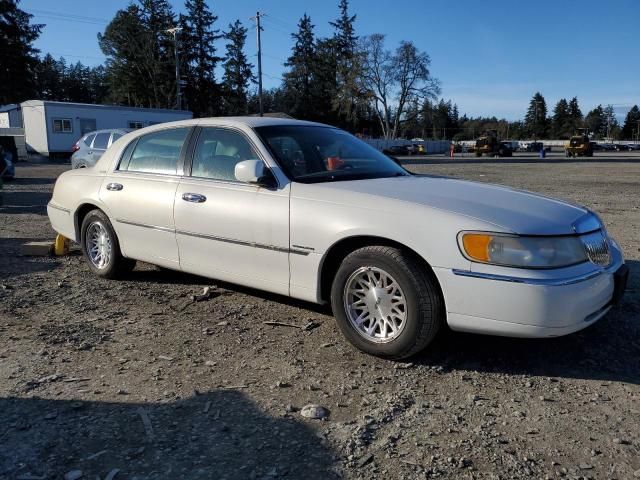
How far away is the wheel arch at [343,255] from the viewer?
3.56m

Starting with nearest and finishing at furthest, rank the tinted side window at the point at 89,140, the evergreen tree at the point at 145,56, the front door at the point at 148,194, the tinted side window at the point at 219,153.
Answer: the tinted side window at the point at 219,153 < the front door at the point at 148,194 < the tinted side window at the point at 89,140 < the evergreen tree at the point at 145,56

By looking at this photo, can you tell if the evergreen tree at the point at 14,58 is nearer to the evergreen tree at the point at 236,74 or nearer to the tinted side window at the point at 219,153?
the evergreen tree at the point at 236,74

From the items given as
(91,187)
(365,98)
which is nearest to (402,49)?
(365,98)

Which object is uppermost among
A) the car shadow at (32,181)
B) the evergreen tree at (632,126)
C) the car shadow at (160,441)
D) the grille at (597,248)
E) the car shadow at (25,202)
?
the evergreen tree at (632,126)

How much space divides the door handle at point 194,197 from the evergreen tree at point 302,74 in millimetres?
78799

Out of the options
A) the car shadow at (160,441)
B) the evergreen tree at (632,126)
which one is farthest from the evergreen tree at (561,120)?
the car shadow at (160,441)

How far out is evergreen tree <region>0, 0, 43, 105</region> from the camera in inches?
1863

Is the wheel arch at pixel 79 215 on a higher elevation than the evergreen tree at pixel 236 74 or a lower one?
lower

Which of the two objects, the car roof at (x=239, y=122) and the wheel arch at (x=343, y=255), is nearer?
the wheel arch at (x=343, y=255)

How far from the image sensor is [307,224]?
12.9 feet

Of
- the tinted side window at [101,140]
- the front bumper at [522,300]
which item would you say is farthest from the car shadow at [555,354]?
the tinted side window at [101,140]

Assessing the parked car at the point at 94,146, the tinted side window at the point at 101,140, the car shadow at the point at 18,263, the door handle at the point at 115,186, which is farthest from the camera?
the tinted side window at the point at 101,140

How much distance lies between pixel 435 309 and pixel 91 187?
12.6 ft

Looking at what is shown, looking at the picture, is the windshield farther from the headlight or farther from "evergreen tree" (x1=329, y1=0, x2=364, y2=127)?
"evergreen tree" (x1=329, y1=0, x2=364, y2=127)
